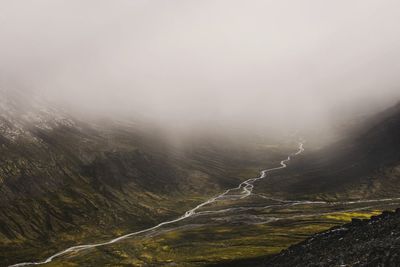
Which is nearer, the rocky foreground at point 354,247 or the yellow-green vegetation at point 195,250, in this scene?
the rocky foreground at point 354,247

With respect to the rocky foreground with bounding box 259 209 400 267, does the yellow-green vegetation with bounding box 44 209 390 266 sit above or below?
above

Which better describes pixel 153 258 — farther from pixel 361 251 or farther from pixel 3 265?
pixel 361 251

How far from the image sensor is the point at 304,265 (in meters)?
71.9

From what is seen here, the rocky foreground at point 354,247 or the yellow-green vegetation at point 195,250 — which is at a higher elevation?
the yellow-green vegetation at point 195,250

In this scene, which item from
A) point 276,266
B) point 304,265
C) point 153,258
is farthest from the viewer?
point 153,258

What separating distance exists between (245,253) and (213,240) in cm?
3833

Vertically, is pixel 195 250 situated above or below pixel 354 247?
above

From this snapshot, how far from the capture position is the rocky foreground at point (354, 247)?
59469 mm

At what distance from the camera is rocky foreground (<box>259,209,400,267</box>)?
59469 mm

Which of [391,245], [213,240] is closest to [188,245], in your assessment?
[213,240]

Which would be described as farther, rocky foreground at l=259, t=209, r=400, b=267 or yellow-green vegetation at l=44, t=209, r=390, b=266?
yellow-green vegetation at l=44, t=209, r=390, b=266

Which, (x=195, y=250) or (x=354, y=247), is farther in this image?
(x=195, y=250)

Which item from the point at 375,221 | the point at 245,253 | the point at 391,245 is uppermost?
the point at 245,253

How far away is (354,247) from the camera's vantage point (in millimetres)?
67000
